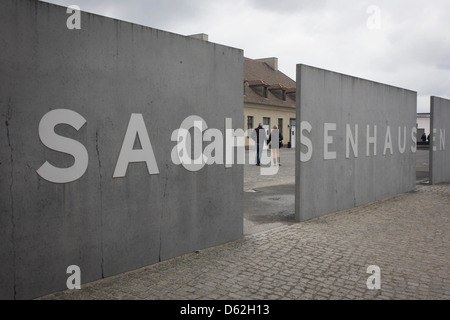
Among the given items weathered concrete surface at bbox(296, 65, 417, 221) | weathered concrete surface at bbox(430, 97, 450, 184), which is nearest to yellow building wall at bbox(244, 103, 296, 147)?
weathered concrete surface at bbox(430, 97, 450, 184)

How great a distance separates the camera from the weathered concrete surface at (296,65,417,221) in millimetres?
7465

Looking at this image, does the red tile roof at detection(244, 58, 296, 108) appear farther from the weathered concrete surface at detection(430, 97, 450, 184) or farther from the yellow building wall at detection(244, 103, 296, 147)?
the weathered concrete surface at detection(430, 97, 450, 184)

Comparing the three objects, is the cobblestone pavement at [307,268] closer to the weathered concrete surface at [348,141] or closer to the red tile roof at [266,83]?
the weathered concrete surface at [348,141]

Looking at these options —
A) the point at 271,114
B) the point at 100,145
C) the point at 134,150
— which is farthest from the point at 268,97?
the point at 100,145

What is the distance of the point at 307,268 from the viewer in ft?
16.1

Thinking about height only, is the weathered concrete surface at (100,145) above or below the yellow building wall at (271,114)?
below

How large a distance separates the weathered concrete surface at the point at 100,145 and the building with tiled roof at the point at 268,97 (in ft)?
105

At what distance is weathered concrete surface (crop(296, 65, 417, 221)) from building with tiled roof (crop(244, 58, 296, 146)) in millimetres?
27016

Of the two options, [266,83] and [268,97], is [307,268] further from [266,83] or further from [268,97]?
[266,83]

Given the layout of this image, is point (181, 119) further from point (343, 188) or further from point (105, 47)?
point (343, 188)

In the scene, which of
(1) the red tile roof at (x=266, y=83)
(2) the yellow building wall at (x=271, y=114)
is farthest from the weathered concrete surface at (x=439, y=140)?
(1) the red tile roof at (x=266, y=83)

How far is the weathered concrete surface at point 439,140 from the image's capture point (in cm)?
1302
